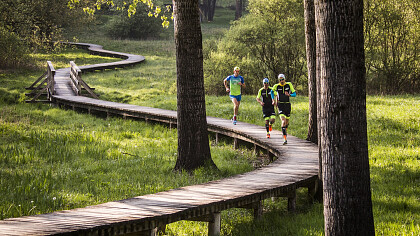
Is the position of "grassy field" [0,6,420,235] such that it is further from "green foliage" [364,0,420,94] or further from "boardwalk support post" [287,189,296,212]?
"green foliage" [364,0,420,94]

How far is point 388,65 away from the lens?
23.9m

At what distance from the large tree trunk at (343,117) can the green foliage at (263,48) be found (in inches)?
767

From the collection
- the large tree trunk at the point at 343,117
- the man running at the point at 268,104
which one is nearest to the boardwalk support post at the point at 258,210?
the large tree trunk at the point at 343,117

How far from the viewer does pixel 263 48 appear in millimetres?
24359

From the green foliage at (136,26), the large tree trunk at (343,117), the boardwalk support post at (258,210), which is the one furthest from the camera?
the green foliage at (136,26)

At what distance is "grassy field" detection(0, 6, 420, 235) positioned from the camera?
6848 mm

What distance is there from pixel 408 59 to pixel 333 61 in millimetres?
21035

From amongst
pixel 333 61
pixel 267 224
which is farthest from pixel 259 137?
pixel 333 61

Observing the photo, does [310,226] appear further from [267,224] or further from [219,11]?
Answer: [219,11]

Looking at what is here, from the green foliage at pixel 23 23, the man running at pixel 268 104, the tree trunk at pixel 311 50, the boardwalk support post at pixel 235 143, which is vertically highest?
the green foliage at pixel 23 23

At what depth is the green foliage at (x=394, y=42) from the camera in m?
22.8

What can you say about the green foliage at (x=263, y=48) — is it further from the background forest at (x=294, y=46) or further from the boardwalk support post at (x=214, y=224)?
the boardwalk support post at (x=214, y=224)

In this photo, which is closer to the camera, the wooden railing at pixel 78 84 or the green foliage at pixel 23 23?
the wooden railing at pixel 78 84

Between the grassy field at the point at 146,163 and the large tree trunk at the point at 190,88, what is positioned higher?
the large tree trunk at the point at 190,88
